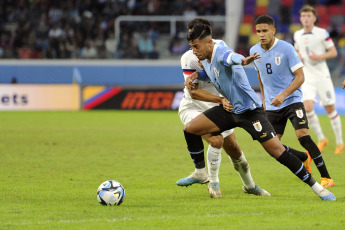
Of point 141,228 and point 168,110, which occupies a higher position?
point 141,228

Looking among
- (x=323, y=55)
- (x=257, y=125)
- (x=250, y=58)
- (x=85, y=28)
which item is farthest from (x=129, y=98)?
(x=250, y=58)

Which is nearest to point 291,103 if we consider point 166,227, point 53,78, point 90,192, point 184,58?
point 184,58

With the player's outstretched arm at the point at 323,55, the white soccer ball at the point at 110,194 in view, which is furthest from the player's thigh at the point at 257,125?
the player's outstretched arm at the point at 323,55

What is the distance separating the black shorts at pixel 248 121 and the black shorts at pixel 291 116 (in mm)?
1331

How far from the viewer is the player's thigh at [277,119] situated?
856cm

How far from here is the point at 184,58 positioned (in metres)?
7.91

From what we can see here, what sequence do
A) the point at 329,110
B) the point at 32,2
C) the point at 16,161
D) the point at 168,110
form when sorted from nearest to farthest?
the point at 16,161 < the point at 329,110 < the point at 168,110 < the point at 32,2

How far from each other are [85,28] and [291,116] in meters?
20.7

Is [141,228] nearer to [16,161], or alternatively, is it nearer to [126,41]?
[16,161]

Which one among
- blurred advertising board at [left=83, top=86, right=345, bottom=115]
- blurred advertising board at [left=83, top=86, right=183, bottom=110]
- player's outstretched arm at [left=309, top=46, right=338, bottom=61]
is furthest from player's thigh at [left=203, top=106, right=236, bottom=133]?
blurred advertising board at [left=83, top=86, right=183, bottom=110]

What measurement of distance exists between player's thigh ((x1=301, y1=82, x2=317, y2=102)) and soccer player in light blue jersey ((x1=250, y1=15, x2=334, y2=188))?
3.33m

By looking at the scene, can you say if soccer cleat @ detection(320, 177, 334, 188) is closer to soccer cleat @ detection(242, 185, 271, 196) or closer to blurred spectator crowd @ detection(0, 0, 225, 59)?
soccer cleat @ detection(242, 185, 271, 196)

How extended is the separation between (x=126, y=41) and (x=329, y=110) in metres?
15.9

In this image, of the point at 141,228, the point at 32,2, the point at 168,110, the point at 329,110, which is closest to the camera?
the point at 141,228
